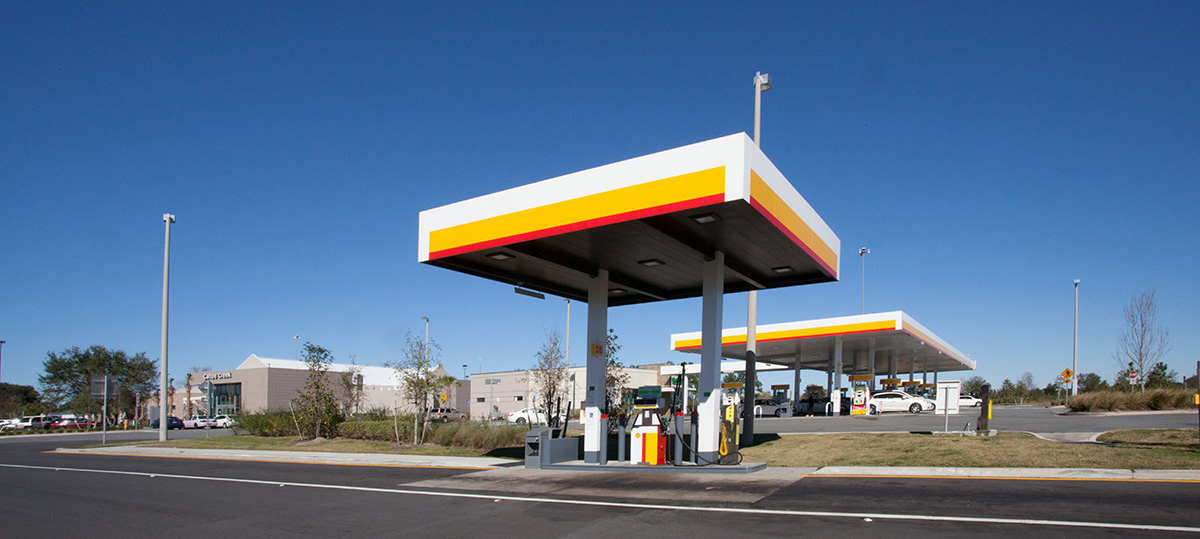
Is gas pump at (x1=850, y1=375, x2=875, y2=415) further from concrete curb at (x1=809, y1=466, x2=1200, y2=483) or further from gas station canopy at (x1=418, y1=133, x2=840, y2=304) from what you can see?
concrete curb at (x1=809, y1=466, x2=1200, y2=483)

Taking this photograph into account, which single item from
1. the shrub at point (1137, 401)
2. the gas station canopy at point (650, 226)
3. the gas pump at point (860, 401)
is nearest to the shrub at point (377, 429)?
the gas station canopy at point (650, 226)

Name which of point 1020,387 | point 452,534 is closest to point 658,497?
point 452,534

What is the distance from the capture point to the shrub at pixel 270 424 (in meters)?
31.2

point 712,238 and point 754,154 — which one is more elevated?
point 754,154

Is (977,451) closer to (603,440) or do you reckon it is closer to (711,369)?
(711,369)

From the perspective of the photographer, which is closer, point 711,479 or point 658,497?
point 658,497

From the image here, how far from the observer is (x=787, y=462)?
15.5 meters

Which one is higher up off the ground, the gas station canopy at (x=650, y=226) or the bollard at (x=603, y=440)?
the gas station canopy at (x=650, y=226)

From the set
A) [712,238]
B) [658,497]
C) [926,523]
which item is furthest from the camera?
[712,238]

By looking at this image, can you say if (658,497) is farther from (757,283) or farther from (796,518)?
(757,283)

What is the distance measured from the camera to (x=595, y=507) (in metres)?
10.6

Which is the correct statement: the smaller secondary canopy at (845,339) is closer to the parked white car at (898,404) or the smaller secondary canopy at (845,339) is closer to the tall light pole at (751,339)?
the parked white car at (898,404)

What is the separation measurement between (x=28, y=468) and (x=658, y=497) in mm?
18563

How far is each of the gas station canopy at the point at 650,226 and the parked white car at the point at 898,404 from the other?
22.2m
